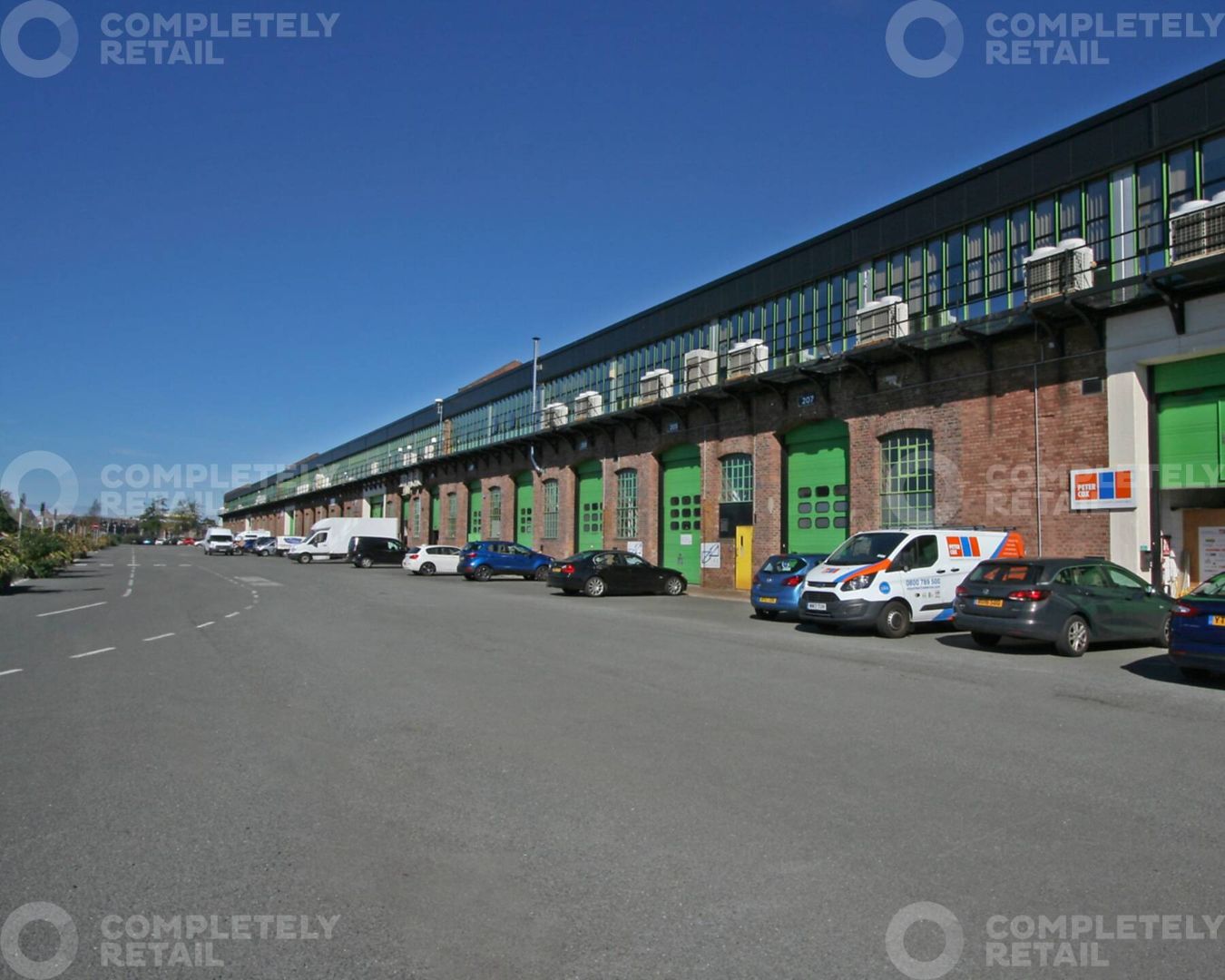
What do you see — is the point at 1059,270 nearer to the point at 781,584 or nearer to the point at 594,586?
the point at 781,584

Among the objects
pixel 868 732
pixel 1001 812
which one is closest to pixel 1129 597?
pixel 868 732

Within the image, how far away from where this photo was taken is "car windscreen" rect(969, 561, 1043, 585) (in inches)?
525

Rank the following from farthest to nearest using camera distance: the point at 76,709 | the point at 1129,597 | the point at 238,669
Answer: the point at 1129,597 < the point at 238,669 < the point at 76,709

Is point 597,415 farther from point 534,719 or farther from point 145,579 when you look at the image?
point 534,719

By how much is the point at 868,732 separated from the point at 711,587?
22.6 metres

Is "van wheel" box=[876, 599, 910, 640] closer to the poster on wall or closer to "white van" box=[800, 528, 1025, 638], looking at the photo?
"white van" box=[800, 528, 1025, 638]

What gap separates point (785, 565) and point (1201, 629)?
9868mm

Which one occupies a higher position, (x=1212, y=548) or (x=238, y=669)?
(x=1212, y=548)

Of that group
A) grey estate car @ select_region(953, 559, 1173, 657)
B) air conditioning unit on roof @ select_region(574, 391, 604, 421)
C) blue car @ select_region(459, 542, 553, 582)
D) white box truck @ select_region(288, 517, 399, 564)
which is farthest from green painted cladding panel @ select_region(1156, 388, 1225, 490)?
white box truck @ select_region(288, 517, 399, 564)

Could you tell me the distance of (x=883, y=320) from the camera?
23438mm

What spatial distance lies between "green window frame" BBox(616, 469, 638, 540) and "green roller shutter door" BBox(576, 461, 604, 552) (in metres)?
1.17

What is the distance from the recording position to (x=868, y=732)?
7.58m

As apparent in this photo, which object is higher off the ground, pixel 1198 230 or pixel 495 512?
pixel 1198 230

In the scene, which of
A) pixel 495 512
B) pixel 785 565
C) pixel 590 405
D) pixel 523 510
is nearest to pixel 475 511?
pixel 495 512
